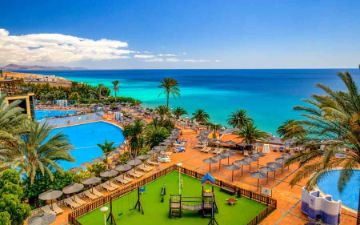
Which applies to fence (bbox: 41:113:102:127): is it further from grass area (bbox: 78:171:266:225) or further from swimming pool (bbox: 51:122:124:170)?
Answer: grass area (bbox: 78:171:266:225)

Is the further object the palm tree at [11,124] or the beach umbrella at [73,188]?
the beach umbrella at [73,188]

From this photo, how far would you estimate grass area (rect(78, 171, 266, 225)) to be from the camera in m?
14.1

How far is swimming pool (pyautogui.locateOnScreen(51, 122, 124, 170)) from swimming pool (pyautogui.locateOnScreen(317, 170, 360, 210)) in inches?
895

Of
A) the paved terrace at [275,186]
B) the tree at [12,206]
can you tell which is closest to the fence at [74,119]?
the paved terrace at [275,186]

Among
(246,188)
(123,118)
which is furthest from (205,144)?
(123,118)

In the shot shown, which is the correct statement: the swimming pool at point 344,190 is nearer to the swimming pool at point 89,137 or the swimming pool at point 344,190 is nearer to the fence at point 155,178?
the fence at point 155,178

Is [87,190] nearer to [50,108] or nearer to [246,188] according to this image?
[246,188]

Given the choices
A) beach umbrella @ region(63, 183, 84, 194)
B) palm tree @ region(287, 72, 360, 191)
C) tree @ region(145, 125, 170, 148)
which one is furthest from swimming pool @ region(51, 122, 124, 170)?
palm tree @ region(287, 72, 360, 191)

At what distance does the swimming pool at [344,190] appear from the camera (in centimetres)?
1637

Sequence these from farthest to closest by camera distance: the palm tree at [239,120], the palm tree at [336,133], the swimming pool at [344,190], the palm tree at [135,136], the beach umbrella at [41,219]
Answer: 1. the palm tree at [239,120]
2. the palm tree at [135,136]
3. the swimming pool at [344,190]
4. the beach umbrella at [41,219]
5. the palm tree at [336,133]

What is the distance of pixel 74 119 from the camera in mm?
42219

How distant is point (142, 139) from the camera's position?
88.9 feet

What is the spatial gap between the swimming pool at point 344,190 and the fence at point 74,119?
3639 centimetres

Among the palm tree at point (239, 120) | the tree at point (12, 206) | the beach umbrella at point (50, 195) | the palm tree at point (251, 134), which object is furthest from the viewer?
the palm tree at point (239, 120)
